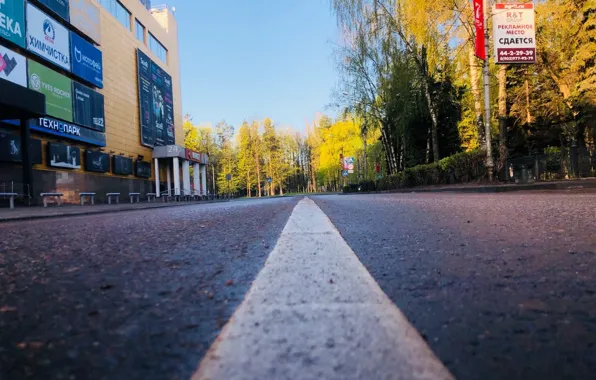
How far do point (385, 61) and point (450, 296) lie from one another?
25.8 m

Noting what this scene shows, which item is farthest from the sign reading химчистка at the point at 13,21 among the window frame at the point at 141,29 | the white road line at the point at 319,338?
the white road line at the point at 319,338

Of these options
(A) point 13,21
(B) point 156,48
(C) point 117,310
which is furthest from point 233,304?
(B) point 156,48

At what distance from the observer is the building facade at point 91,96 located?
19.4m

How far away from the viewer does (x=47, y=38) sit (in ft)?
70.6

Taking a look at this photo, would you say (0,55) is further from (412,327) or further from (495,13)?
(412,327)

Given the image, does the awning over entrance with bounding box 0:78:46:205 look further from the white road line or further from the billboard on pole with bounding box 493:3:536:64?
the billboard on pole with bounding box 493:3:536:64

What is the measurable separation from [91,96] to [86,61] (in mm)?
2353

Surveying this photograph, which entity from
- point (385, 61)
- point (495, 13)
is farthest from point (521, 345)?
point (385, 61)

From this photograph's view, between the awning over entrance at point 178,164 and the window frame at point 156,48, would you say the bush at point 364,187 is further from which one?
the window frame at point 156,48

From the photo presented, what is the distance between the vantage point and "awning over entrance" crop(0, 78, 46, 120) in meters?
13.7

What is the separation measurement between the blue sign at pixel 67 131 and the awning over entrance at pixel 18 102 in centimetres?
497

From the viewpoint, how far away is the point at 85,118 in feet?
82.9

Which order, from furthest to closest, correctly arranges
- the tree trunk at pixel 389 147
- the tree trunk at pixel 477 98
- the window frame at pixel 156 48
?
the window frame at pixel 156 48, the tree trunk at pixel 389 147, the tree trunk at pixel 477 98

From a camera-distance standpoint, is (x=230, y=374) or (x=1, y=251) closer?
(x=230, y=374)
